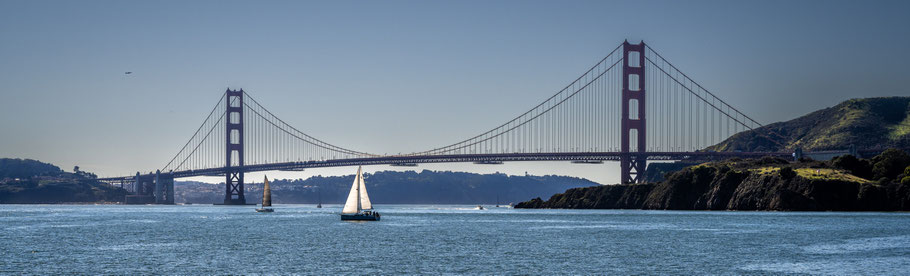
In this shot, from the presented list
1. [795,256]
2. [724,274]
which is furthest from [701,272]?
[795,256]

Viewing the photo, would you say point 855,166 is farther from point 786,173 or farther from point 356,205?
point 356,205

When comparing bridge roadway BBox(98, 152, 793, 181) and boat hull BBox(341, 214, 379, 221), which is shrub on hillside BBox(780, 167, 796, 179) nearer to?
bridge roadway BBox(98, 152, 793, 181)

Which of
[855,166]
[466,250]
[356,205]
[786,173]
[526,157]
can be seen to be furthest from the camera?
[526,157]

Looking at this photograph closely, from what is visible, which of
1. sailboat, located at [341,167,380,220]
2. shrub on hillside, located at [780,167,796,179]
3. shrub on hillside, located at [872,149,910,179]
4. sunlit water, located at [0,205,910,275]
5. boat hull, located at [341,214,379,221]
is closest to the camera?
sunlit water, located at [0,205,910,275]

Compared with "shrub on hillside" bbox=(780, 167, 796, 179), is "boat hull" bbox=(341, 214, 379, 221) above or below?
below

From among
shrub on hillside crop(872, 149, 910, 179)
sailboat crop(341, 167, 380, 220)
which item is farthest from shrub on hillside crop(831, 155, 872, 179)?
sailboat crop(341, 167, 380, 220)

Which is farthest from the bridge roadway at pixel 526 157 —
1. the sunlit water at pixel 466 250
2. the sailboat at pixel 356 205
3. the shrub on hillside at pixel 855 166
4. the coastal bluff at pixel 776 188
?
the sunlit water at pixel 466 250

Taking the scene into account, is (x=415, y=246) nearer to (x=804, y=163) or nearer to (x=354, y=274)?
(x=354, y=274)

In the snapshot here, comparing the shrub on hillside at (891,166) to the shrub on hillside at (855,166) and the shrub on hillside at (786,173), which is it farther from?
the shrub on hillside at (786,173)

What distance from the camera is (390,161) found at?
533ft

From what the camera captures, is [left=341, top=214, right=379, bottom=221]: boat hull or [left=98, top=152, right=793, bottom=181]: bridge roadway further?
[left=98, top=152, right=793, bottom=181]: bridge roadway

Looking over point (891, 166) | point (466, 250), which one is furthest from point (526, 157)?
point (466, 250)

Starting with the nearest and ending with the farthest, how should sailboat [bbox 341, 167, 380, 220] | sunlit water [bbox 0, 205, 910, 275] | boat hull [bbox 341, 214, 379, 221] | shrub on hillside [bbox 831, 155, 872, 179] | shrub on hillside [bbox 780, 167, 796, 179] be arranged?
sunlit water [bbox 0, 205, 910, 275] < sailboat [bbox 341, 167, 380, 220] < boat hull [bbox 341, 214, 379, 221] < shrub on hillside [bbox 780, 167, 796, 179] < shrub on hillside [bbox 831, 155, 872, 179]

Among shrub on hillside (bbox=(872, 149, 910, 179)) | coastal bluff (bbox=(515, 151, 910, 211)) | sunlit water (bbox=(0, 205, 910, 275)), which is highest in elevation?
shrub on hillside (bbox=(872, 149, 910, 179))
